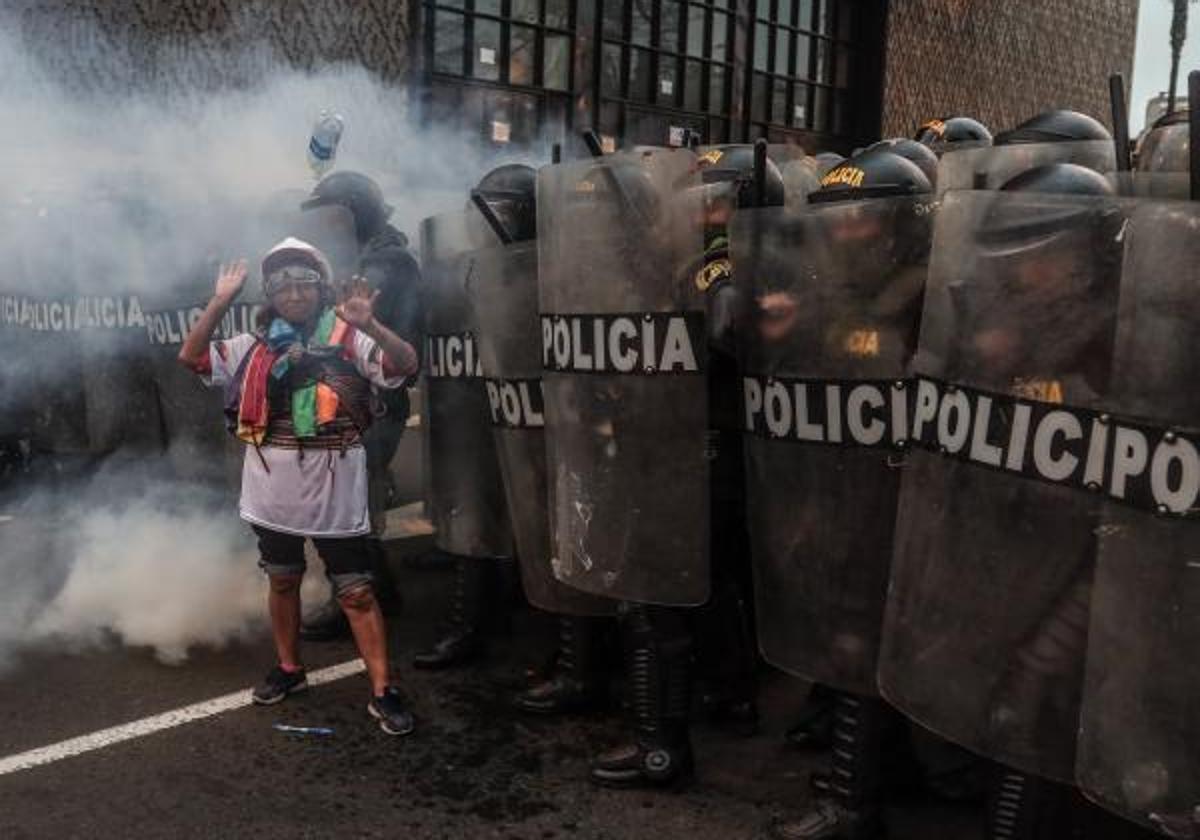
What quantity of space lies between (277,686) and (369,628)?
0.47 m

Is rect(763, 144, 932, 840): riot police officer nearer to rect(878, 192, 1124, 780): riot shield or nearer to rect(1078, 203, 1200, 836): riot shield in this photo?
rect(878, 192, 1124, 780): riot shield

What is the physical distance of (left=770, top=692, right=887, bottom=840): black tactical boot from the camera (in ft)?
9.97

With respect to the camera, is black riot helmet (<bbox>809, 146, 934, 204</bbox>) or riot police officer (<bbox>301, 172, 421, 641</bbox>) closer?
black riot helmet (<bbox>809, 146, 934, 204</bbox>)

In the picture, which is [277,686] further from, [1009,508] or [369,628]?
[1009,508]

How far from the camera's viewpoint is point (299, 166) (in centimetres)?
703

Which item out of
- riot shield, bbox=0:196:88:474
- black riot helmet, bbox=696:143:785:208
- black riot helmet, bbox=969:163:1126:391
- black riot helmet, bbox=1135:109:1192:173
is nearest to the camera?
black riot helmet, bbox=969:163:1126:391

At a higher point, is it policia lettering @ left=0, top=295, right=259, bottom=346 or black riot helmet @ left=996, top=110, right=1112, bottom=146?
black riot helmet @ left=996, top=110, right=1112, bottom=146

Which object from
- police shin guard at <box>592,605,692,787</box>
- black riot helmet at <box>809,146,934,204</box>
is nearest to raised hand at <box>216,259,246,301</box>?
police shin guard at <box>592,605,692,787</box>

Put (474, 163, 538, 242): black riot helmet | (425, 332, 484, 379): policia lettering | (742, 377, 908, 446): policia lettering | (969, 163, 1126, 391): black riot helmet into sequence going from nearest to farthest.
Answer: (969, 163, 1126, 391): black riot helmet < (742, 377, 908, 446): policia lettering < (474, 163, 538, 242): black riot helmet < (425, 332, 484, 379): policia lettering

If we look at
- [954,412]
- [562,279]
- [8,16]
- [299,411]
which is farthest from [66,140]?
[954,412]

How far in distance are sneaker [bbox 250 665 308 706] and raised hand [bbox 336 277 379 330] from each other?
1304mm

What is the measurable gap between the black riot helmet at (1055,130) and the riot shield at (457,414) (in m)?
2.06

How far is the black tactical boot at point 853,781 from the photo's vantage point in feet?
9.97

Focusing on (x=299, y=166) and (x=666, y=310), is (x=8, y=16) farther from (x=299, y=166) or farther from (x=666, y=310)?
(x=666, y=310)
